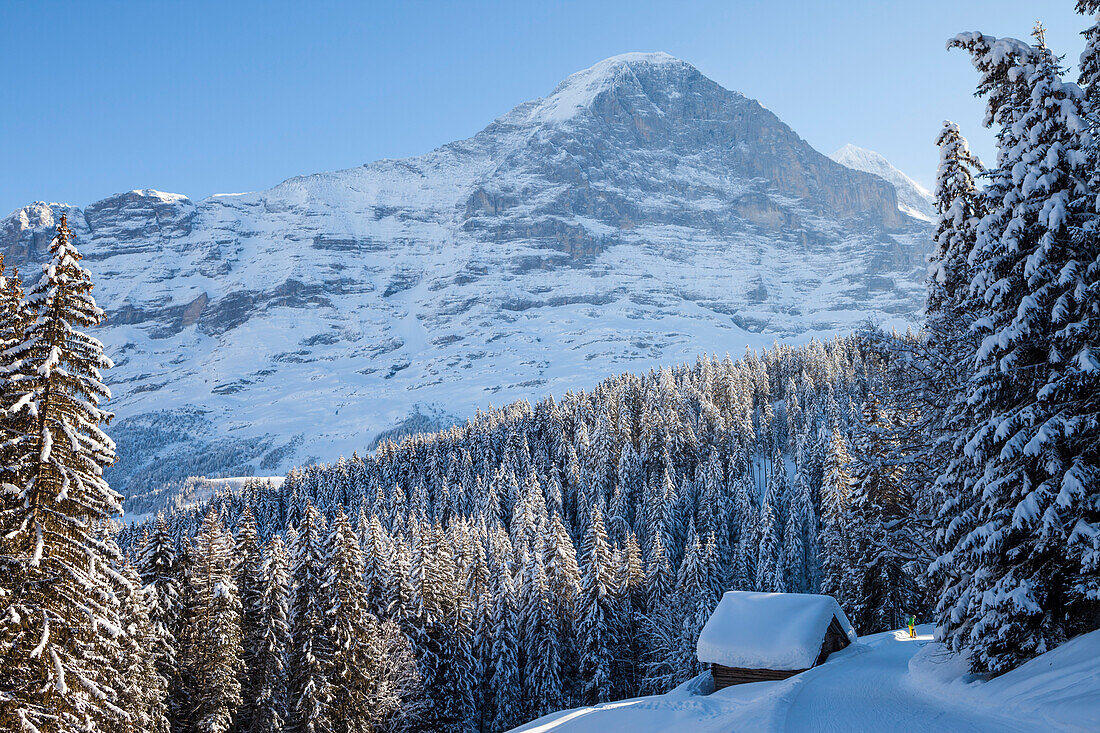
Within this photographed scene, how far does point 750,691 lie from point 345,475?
108 m

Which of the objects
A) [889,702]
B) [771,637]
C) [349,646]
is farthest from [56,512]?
[771,637]

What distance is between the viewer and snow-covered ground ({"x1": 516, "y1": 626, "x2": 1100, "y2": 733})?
11383mm

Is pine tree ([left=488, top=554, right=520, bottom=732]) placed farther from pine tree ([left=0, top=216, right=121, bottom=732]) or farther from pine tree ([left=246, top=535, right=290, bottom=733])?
pine tree ([left=0, top=216, right=121, bottom=732])

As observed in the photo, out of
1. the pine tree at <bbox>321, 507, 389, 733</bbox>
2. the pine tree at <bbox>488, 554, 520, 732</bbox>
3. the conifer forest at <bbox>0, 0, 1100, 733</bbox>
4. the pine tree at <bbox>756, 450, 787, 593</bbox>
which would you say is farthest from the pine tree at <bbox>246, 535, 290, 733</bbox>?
the pine tree at <bbox>756, 450, 787, 593</bbox>

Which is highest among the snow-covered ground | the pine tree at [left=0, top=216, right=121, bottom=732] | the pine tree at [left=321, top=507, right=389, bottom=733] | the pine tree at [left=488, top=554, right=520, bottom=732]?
the pine tree at [left=0, top=216, right=121, bottom=732]

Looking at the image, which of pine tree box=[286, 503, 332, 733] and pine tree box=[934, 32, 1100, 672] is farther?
pine tree box=[286, 503, 332, 733]

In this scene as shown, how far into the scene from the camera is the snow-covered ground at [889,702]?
11383 mm

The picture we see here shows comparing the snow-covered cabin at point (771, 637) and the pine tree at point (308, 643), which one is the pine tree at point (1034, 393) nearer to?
the snow-covered cabin at point (771, 637)

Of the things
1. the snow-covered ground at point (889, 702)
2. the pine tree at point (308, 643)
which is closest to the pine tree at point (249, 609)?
the pine tree at point (308, 643)

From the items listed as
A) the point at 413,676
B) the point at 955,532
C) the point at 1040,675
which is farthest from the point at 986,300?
the point at 413,676

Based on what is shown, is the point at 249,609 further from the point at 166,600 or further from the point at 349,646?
the point at 349,646

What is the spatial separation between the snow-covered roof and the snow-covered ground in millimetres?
1148

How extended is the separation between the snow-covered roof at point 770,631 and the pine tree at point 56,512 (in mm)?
20238

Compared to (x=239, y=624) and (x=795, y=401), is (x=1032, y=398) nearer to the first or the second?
(x=239, y=624)
